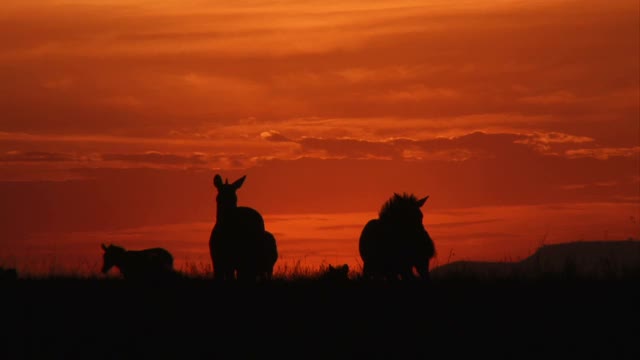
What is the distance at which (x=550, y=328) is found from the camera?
1539cm

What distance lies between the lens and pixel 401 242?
74.4 feet

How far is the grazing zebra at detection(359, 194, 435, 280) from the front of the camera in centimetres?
2238

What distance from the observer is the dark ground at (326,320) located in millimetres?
14336

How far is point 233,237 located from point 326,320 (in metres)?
7.06

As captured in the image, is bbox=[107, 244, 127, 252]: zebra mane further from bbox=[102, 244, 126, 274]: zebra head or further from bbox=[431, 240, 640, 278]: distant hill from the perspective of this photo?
bbox=[431, 240, 640, 278]: distant hill

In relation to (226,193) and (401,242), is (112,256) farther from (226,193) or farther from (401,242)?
(401,242)

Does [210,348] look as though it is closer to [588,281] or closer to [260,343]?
[260,343]

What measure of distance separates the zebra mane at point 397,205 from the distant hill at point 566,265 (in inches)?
50.1

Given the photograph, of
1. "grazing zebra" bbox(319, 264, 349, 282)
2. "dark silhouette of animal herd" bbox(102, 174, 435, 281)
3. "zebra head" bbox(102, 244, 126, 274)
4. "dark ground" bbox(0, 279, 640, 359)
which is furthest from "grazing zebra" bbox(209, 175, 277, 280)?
"zebra head" bbox(102, 244, 126, 274)

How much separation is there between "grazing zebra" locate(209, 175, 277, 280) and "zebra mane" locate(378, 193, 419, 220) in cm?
232

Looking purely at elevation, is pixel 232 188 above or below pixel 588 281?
above

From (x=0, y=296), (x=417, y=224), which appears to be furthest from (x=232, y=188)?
(x=0, y=296)

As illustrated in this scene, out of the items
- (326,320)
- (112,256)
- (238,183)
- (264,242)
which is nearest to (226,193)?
(238,183)

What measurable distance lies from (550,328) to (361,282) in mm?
5020
